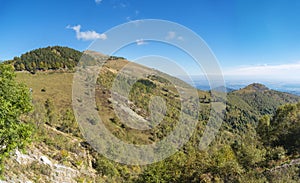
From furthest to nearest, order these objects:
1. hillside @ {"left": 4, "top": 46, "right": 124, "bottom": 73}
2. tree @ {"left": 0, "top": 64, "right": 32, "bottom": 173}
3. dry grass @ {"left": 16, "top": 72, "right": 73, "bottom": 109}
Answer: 1. hillside @ {"left": 4, "top": 46, "right": 124, "bottom": 73}
2. dry grass @ {"left": 16, "top": 72, "right": 73, "bottom": 109}
3. tree @ {"left": 0, "top": 64, "right": 32, "bottom": 173}

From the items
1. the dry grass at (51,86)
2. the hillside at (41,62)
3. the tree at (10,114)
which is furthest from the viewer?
the hillside at (41,62)

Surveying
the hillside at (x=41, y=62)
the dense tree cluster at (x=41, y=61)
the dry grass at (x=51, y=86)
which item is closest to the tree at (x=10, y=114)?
the dry grass at (x=51, y=86)

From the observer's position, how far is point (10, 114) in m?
10.3

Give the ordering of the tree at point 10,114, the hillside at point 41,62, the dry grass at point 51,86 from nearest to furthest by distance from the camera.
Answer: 1. the tree at point 10,114
2. the dry grass at point 51,86
3. the hillside at point 41,62

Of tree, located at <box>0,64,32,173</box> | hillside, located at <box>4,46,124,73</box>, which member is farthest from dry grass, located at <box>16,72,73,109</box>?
tree, located at <box>0,64,32,173</box>

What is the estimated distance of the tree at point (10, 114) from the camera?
9732mm

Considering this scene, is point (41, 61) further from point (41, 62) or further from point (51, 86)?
point (51, 86)

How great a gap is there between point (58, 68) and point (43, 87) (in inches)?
1852

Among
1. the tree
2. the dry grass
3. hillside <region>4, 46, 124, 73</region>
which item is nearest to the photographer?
the tree

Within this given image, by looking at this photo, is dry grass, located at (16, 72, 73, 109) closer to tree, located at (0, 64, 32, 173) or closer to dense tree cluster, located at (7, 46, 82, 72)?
dense tree cluster, located at (7, 46, 82, 72)

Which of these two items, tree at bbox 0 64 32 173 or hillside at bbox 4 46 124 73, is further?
hillside at bbox 4 46 124 73

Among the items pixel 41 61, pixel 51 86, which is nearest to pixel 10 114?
pixel 51 86

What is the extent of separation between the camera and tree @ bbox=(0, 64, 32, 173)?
9.73 m

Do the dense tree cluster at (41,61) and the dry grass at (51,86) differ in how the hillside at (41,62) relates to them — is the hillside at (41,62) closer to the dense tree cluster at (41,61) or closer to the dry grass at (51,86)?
the dense tree cluster at (41,61)
